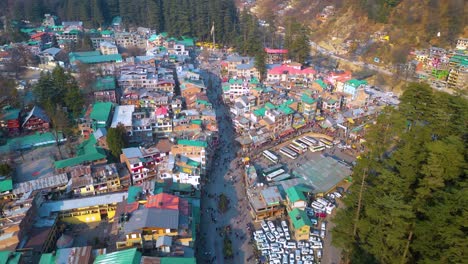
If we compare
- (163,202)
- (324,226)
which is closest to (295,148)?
(324,226)

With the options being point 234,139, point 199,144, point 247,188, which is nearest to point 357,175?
point 247,188

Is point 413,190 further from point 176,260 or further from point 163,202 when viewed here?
point 163,202

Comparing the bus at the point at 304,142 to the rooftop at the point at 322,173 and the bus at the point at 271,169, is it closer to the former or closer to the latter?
the rooftop at the point at 322,173

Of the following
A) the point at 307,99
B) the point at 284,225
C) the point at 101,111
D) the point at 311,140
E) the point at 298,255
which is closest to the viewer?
the point at 298,255

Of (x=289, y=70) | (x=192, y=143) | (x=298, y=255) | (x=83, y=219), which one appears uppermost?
(x=289, y=70)

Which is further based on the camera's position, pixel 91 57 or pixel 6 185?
pixel 91 57
